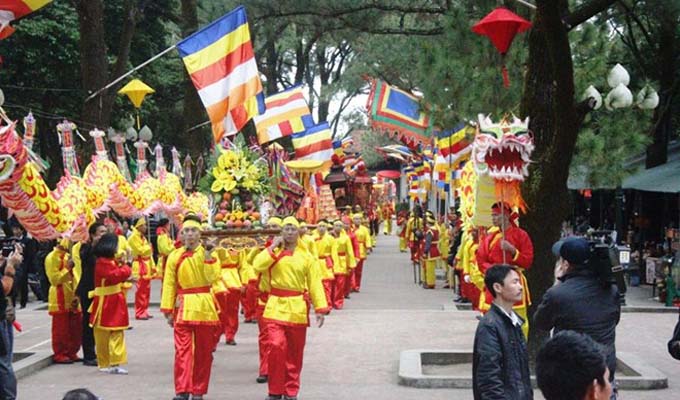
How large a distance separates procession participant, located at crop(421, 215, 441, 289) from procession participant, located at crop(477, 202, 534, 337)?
44.6ft

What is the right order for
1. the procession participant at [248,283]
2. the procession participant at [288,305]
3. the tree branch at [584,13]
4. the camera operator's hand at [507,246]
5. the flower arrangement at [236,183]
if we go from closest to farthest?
the procession participant at [288,305] < the camera operator's hand at [507,246] < the tree branch at [584,13] < the flower arrangement at [236,183] < the procession participant at [248,283]

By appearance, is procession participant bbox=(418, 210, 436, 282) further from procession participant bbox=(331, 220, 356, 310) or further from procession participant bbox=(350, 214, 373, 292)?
procession participant bbox=(331, 220, 356, 310)

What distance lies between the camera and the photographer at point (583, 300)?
6.72m

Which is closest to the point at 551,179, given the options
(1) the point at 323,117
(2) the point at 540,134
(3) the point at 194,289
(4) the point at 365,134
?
(2) the point at 540,134

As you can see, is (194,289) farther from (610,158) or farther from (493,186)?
(610,158)

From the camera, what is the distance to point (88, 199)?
13.4 metres

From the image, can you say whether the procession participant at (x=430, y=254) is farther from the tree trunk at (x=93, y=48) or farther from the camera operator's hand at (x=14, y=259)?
the camera operator's hand at (x=14, y=259)

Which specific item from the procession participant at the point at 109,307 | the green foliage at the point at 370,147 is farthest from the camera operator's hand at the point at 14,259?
the green foliage at the point at 370,147

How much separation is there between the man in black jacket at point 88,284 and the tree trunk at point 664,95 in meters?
14.5

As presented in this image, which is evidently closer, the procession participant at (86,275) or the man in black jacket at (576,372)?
the man in black jacket at (576,372)

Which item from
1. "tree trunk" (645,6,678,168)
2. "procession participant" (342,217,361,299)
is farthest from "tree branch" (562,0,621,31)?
"procession participant" (342,217,361,299)

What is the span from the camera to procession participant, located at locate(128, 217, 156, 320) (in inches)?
730

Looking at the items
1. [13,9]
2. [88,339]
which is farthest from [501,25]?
[88,339]

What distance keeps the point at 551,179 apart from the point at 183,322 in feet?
14.3
